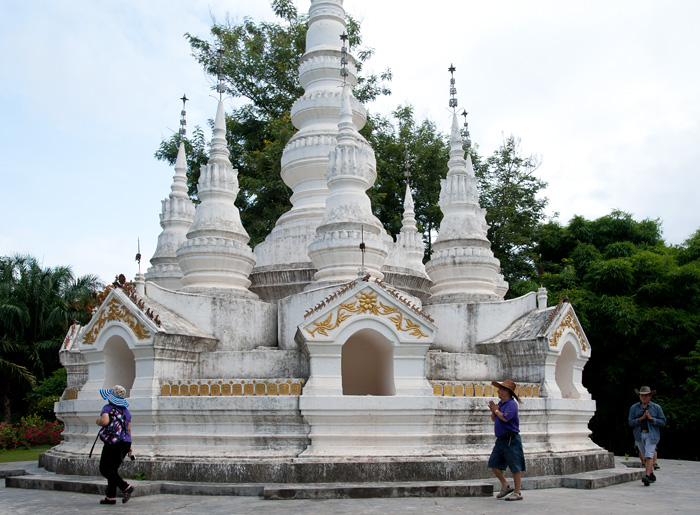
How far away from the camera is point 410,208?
24281 millimetres

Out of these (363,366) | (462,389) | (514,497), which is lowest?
(514,497)

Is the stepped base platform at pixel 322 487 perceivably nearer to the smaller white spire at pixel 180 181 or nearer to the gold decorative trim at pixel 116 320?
the gold decorative trim at pixel 116 320

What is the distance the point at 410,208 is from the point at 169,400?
13.8 m

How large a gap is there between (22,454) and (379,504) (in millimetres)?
15994

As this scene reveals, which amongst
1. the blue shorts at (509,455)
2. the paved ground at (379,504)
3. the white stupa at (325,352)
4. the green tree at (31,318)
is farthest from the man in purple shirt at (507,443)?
the green tree at (31,318)

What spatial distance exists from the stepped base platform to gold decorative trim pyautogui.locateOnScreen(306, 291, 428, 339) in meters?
2.63

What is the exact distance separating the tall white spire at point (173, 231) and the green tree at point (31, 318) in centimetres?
1021

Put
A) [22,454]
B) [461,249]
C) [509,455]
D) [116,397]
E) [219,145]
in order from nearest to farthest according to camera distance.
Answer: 1. [509,455]
2. [116,397]
3. [461,249]
4. [219,145]
5. [22,454]

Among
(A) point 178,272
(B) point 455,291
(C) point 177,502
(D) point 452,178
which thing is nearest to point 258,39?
(A) point 178,272

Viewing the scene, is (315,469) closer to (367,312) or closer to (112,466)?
(367,312)

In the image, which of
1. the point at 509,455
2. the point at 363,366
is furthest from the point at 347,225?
the point at 509,455

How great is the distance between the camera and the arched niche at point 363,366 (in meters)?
13.8

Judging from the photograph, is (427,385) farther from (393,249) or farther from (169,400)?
(393,249)

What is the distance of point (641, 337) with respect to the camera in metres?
21.9
